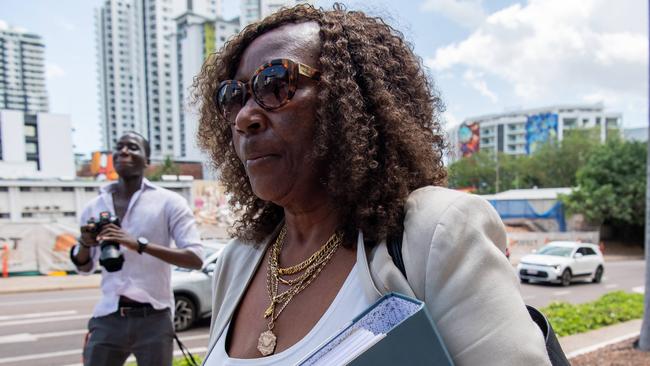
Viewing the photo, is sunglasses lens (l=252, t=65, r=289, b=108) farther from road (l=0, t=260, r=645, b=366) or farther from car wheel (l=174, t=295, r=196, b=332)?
car wheel (l=174, t=295, r=196, b=332)

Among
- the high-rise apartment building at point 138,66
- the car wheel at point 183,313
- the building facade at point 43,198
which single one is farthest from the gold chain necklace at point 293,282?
the high-rise apartment building at point 138,66

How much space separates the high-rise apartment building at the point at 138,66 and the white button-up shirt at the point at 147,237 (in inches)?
4821

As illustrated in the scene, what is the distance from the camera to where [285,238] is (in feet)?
5.21

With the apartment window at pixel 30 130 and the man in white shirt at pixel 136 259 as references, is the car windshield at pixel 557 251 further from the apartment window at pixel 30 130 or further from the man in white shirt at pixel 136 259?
the apartment window at pixel 30 130

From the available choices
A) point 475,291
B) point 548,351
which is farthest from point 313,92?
point 548,351

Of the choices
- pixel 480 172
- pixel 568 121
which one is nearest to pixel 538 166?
pixel 480 172

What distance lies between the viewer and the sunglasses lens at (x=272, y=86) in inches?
49.2

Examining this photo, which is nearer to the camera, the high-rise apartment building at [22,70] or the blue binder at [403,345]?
the blue binder at [403,345]

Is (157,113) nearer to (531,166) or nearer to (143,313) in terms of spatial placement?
(531,166)

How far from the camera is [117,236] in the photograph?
2.96 metres

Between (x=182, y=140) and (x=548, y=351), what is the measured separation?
114m

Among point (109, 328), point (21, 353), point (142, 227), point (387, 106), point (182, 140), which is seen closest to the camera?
point (387, 106)

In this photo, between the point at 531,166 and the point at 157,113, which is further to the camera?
the point at 157,113

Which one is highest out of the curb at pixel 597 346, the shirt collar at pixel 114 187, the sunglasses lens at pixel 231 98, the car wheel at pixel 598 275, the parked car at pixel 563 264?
the sunglasses lens at pixel 231 98
